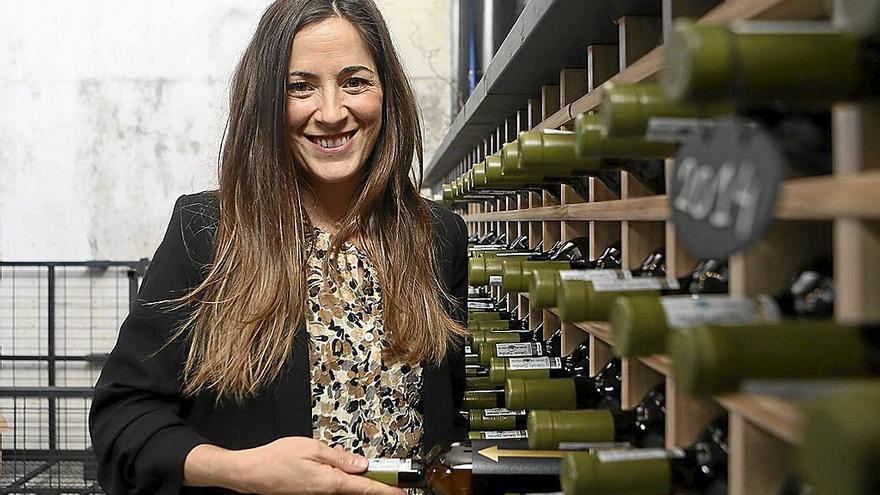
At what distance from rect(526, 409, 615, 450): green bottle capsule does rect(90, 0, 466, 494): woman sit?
0.56m

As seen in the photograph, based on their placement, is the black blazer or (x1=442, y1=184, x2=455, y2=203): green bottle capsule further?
(x1=442, y1=184, x2=455, y2=203): green bottle capsule

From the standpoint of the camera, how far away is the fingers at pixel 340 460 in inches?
38.9

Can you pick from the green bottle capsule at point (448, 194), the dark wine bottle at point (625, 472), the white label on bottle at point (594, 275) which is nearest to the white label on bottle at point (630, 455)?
the dark wine bottle at point (625, 472)

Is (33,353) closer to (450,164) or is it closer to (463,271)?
(450,164)

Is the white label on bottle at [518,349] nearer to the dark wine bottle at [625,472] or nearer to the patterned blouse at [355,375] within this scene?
the patterned blouse at [355,375]

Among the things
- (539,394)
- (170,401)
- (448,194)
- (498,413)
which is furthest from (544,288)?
(448,194)

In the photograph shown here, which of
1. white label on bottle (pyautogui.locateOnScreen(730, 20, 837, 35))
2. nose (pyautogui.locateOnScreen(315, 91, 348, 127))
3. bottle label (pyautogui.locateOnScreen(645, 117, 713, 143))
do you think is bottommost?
bottle label (pyautogui.locateOnScreen(645, 117, 713, 143))

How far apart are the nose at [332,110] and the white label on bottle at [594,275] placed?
1.94ft

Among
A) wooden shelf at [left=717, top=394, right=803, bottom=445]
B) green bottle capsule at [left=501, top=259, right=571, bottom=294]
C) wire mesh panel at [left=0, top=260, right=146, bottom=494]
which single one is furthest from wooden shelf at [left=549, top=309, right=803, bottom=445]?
wire mesh panel at [left=0, top=260, right=146, bottom=494]

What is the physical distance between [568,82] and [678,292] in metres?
0.54

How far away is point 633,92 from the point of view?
479mm

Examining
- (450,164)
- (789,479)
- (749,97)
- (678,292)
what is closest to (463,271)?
(678,292)

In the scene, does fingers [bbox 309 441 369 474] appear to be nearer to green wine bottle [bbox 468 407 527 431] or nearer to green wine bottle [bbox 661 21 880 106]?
green wine bottle [bbox 468 407 527 431]

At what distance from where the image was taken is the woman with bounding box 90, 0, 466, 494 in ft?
3.90
